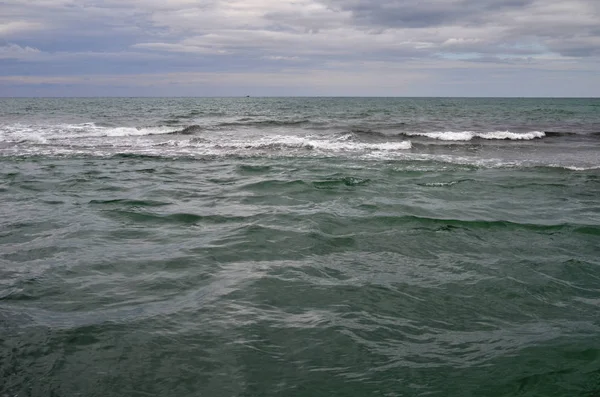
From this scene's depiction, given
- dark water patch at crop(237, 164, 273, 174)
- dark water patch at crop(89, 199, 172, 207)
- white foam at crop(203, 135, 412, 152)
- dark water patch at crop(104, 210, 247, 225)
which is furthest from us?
white foam at crop(203, 135, 412, 152)

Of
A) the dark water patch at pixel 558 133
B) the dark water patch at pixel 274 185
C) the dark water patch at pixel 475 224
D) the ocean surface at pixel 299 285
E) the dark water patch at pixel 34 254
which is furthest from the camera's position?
the dark water patch at pixel 558 133

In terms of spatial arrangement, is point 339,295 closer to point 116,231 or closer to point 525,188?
point 116,231

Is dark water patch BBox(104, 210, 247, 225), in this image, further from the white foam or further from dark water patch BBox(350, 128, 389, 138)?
dark water patch BBox(350, 128, 389, 138)

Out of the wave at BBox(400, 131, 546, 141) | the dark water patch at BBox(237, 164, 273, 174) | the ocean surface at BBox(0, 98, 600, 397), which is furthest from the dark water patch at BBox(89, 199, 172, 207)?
the wave at BBox(400, 131, 546, 141)

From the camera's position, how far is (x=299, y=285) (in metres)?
6.00

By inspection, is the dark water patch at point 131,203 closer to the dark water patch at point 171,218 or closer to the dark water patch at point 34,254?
the dark water patch at point 171,218

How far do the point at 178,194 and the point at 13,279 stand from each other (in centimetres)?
541

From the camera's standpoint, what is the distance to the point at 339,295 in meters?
5.70

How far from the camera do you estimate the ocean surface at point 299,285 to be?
4117mm

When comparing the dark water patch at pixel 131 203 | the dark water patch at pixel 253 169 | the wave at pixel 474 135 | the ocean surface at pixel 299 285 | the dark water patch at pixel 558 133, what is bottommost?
the ocean surface at pixel 299 285

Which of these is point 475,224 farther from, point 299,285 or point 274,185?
point 274,185

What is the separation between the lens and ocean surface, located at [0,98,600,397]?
4.12 metres

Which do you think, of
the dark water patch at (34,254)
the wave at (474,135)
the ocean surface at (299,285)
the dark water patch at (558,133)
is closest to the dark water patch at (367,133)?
the wave at (474,135)

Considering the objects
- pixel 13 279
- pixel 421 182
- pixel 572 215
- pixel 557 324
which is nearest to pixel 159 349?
pixel 13 279
